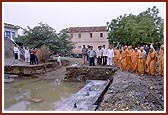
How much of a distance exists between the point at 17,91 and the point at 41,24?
13658 millimetres

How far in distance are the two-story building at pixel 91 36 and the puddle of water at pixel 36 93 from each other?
2864 centimetres

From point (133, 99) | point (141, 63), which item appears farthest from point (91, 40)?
point (133, 99)

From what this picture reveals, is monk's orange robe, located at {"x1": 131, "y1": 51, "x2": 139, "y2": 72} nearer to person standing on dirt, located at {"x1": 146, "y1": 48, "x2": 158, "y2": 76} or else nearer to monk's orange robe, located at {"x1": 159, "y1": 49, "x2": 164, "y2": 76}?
person standing on dirt, located at {"x1": 146, "y1": 48, "x2": 158, "y2": 76}

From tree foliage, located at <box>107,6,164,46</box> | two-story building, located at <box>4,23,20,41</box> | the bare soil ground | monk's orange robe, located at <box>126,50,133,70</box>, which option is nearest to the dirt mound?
the bare soil ground

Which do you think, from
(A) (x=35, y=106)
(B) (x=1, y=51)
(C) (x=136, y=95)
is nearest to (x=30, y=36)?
(A) (x=35, y=106)

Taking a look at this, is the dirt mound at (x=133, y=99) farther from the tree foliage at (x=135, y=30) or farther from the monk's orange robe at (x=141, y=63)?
the tree foliage at (x=135, y=30)

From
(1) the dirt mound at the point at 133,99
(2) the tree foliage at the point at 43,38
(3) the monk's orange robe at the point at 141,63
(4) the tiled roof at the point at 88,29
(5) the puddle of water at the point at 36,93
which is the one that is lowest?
(5) the puddle of water at the point at 36,93

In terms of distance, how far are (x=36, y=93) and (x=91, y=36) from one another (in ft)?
107

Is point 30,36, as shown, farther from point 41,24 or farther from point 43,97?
point 43,97

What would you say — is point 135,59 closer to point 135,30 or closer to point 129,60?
point 129,60

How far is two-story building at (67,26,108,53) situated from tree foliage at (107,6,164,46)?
511 inches

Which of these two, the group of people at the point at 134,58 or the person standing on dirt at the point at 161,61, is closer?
the person standing on dirt at the point at 161,61

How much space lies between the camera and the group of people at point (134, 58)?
12891mm

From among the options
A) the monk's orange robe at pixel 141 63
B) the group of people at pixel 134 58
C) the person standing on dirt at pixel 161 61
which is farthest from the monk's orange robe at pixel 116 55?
the person standing on dirt at pixel 161 61
